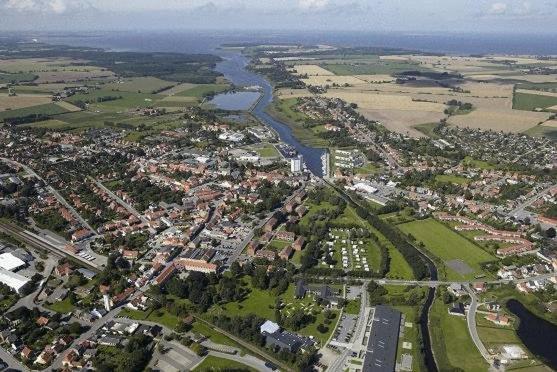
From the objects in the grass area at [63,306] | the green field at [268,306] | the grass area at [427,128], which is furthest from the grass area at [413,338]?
the grass area at [427,128]

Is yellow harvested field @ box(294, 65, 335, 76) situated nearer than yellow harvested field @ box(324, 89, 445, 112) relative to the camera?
No

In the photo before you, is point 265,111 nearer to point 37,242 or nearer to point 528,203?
point 528,203

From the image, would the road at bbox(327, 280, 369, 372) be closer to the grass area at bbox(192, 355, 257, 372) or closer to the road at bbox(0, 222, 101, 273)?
the grass area at bbox(192, 355, 257, 372)

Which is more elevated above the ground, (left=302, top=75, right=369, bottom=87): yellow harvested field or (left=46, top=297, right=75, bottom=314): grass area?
(left=302, top=75, right=369, bottom=87): yellow harvested field

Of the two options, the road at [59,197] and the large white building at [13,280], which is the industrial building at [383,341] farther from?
the road at [59,197]

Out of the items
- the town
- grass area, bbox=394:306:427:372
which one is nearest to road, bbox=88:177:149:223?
the town

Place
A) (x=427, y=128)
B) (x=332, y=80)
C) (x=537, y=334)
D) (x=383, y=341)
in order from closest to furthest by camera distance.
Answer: (x=383, y=341) → (x=537, y=334) → (x=427, y=128) → (x=332, y=80)

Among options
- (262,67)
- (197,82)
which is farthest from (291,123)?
(262,67)

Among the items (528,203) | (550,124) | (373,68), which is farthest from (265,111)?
(373,68)
